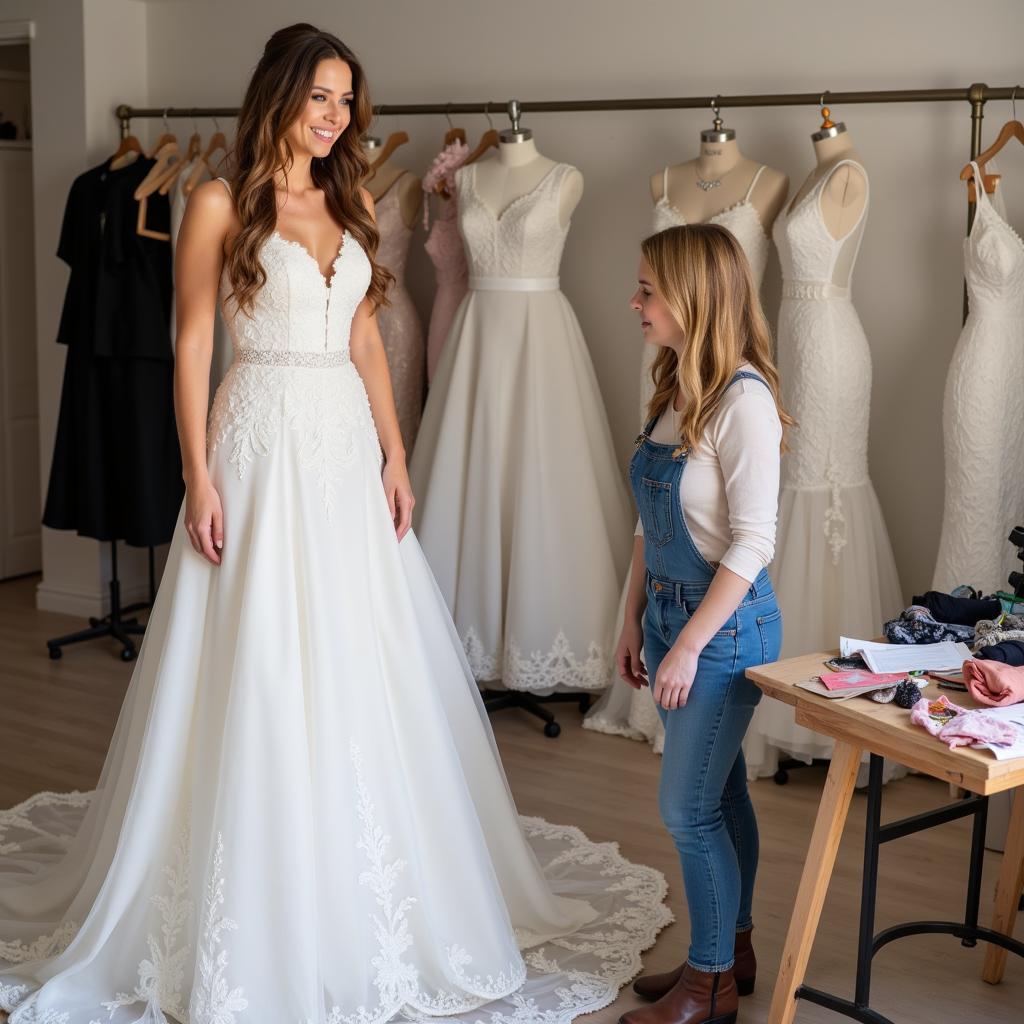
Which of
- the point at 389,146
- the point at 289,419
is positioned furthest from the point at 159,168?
the point at 289,419

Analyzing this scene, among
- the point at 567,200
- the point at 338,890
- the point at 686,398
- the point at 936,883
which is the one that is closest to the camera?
the point at 686,398

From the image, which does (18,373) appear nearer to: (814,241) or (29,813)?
(29,813)

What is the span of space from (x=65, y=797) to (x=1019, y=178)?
9.59 ft

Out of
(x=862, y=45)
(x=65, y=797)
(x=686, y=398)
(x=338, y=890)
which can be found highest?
(x=862, y=45)

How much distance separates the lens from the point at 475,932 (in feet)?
8.32

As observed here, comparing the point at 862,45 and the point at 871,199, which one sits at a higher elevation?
the point at 862,45

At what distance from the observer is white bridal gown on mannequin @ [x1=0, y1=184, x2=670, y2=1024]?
7.70 ft

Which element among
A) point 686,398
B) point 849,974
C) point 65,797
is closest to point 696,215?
point 686,398

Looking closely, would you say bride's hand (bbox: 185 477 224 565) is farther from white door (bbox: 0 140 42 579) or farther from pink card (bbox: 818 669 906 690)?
white door (bbox: 0 140 42 579)

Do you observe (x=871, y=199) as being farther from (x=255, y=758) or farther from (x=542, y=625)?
(x=255, y=758)

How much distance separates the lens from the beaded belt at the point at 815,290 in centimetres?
356

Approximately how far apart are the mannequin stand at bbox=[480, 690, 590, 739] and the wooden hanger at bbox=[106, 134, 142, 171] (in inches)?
89.0

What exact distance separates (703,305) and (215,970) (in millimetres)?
1369

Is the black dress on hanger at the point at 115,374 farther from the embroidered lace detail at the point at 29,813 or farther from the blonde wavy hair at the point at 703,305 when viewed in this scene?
the blonde wavy hair at the point at 703,305
